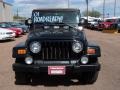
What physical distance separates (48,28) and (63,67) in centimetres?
181

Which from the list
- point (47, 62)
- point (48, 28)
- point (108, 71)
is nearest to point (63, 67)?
point (47, 62)

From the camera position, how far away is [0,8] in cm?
6956

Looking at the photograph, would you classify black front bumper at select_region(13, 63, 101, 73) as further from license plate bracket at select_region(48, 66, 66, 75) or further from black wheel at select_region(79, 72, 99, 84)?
black wheel at select_region(79, 72, 99, 84)

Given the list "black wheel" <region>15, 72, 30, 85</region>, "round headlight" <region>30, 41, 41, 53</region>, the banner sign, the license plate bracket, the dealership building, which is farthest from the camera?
the dealership building

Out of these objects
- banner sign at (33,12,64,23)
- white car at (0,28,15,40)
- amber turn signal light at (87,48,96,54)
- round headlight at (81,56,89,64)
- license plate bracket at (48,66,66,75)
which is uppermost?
banner sign at (33,12,64,23)

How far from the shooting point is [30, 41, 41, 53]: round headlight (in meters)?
8.07

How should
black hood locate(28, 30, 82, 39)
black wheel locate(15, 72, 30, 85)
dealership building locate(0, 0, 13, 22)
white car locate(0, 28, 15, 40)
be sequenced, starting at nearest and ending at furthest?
black hood locate(28, 30, 82, 39), black wheel locate(15, 72, 30, 85), white car locate(0, 28, 15, 40), dealership building locate(0, 0, 13, 22)

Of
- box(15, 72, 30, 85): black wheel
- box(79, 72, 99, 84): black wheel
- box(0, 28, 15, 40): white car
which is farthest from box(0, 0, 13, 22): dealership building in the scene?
box(79, 72, 99, 84): black wheel

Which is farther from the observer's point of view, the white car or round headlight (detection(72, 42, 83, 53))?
the white car

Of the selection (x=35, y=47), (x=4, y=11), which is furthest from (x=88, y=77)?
(x=4, y=11)

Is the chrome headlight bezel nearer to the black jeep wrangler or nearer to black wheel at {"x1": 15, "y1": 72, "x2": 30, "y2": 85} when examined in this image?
the black jeep wrangler

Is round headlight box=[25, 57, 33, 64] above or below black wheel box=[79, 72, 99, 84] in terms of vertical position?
above

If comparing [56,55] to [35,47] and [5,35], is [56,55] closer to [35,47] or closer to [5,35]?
[35,47]

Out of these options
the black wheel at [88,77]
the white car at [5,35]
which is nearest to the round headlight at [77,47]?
the black wheel at [88,77]
